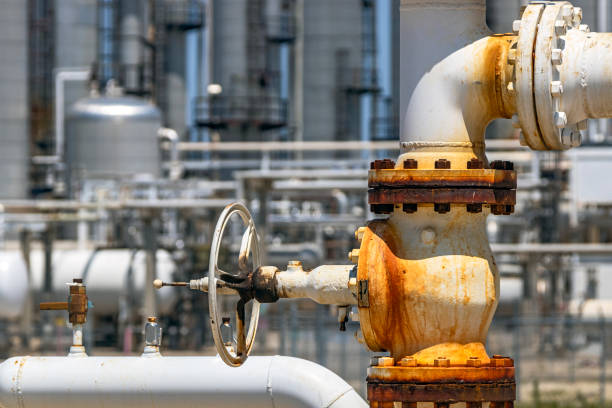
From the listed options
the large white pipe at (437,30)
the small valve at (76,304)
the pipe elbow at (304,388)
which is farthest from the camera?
the small valve at (76,304)

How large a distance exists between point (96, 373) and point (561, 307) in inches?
939

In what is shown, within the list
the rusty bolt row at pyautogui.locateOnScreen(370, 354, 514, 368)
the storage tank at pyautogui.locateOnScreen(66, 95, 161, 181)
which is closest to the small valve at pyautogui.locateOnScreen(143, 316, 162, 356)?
the rusty bolt row at pyautogui.locateOnScreen(370, 354, 514, 368)

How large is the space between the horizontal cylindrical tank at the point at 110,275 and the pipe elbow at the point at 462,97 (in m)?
21.0

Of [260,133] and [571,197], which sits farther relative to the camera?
[260,133]

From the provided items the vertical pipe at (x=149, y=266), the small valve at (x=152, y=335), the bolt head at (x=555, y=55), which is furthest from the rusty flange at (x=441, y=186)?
the vertical pipe at (x=149, y=266)

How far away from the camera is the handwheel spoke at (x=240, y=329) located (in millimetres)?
4762

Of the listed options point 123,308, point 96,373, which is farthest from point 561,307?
point 96,373

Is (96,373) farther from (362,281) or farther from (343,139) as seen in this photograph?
(343,139)

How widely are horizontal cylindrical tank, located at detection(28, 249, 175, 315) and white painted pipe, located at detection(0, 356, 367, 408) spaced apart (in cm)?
1972

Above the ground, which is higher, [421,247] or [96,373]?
[421,247]

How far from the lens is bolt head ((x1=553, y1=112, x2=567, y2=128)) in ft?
14.5

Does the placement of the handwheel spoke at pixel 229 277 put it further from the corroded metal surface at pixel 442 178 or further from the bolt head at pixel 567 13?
the bolt head at pixel 567 13

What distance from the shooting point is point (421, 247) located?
4629mm

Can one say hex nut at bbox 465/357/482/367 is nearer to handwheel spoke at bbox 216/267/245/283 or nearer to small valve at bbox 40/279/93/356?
handwheel spoke at bbox 216/267/245/283
